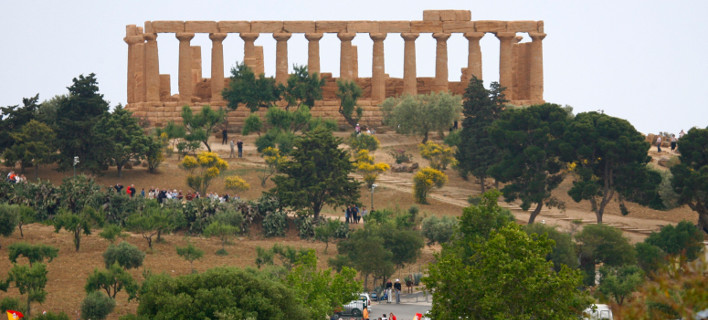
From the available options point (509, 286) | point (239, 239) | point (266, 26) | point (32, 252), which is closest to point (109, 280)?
point (32, 252)

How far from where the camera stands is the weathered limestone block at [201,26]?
9988 centimetres

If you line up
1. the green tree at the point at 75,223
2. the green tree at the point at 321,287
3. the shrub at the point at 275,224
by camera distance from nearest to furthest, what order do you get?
the green tree at the point at 321,287
the green tree at the point at 75,223
the shrub at the point at 275,224

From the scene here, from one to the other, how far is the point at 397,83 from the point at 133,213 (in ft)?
146

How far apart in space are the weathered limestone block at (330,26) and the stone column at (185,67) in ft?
33.6

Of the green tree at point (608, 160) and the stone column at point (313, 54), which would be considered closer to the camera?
the green tree at point (608, 160)

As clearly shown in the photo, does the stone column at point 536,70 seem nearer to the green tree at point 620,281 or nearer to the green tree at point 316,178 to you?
the green tree at point 316,178

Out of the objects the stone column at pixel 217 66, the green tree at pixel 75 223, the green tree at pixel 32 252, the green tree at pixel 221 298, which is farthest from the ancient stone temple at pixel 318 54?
the green tree at pixel 221 298

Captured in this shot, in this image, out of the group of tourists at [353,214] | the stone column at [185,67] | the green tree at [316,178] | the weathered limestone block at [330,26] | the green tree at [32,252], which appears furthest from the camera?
the weathered limestone block at [330,26]

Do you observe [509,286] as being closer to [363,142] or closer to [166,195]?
[166,195]

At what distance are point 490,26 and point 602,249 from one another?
4394cm

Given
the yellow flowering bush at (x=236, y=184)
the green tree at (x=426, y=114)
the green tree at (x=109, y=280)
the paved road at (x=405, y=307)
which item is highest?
the green tree at (x=426, y=114)

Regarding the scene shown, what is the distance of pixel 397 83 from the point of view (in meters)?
106

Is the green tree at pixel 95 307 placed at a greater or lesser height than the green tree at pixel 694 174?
lesser

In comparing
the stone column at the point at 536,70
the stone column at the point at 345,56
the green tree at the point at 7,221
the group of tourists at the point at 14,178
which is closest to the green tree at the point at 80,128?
the group of tourists at the point at 14,178
